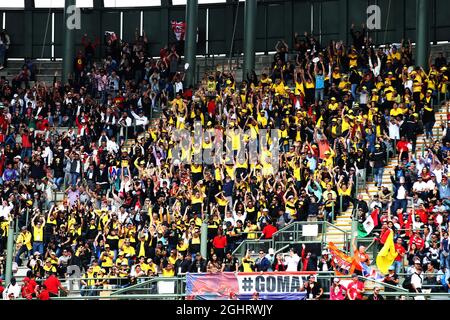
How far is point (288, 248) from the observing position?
29.3 m

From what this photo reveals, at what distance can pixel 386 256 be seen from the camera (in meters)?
26.5

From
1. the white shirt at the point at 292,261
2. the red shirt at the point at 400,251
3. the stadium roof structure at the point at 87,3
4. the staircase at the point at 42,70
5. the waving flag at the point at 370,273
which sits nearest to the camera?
the waving flag at the point at 370,273

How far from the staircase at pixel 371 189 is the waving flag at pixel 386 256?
88.9 inches

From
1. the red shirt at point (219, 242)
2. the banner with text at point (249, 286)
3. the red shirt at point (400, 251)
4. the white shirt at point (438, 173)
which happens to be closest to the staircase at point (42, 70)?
the red shirt at point (219, 242)

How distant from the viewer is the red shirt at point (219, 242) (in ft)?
98.3

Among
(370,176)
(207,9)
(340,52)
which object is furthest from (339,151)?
(207,9)

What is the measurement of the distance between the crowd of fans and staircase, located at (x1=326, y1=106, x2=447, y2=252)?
27 cm

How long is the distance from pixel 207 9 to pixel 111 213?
1757 centimetres

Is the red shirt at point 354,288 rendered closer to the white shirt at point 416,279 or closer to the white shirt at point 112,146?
the white shirt at point 416,279

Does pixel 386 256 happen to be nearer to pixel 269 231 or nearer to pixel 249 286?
pixel 249 286

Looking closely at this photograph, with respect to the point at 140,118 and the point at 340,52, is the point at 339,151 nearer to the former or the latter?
the point at 340,52

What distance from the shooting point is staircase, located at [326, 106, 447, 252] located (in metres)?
29.3

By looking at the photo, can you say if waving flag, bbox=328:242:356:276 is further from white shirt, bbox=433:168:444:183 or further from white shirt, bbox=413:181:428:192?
white shirt, bbox=433:168:444:183

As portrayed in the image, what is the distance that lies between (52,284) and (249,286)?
20.2 feet
